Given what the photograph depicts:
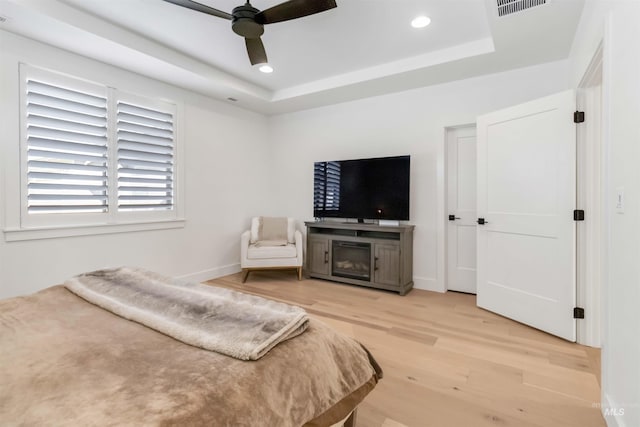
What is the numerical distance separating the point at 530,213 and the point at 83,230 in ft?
14.1

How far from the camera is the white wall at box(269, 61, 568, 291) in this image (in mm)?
3390

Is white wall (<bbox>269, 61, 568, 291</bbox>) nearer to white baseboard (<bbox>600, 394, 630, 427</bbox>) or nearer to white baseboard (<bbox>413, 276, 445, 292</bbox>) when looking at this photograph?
white baseboard (<bbox>413, 276, 445, 292</bbox>)

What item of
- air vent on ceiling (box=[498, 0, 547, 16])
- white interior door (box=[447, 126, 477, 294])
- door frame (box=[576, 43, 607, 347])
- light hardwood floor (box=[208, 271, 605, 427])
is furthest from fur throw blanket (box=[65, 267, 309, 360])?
white interior door (box=[447, 126, 477, 294])

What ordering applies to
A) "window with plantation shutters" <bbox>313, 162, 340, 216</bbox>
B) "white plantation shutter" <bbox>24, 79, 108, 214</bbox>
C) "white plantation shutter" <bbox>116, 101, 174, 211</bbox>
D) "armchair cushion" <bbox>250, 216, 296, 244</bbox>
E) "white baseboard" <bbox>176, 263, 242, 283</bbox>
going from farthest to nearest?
1. "armchair cushion" <bbox>250, 216, 296, 244</bbox>
2. "window with plantation shutters" <bbox>313, 162, 340, 216</bbox>
3. "white baseboard" <bbox>176, 263, 242, 283</bbox>
4. "white plantation shutter" <bbox>116, 101, 174, 211</bbox>
5. "white plantation shutter" <bbox>24, 79, 108, 214</bbox>

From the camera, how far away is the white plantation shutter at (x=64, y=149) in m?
2.75

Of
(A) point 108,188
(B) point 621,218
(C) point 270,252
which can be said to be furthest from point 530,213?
(A) point 108,188

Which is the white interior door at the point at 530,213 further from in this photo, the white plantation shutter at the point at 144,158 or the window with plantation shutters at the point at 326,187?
the white plantation shutter at the point at 144,158

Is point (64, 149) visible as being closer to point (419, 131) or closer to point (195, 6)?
point (195, 6)

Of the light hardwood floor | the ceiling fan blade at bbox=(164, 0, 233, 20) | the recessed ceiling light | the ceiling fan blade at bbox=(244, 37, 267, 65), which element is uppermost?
the recessed ceiling light

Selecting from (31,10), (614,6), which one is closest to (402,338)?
(614,6)

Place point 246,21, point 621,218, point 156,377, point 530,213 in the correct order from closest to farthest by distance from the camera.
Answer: point 156,377 → point 621,218 → point 246,21 → point 530,213

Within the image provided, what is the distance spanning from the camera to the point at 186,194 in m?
4.02

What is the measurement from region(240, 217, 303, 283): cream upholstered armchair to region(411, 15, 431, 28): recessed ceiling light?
276cm

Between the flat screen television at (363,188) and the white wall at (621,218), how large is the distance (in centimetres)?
226
